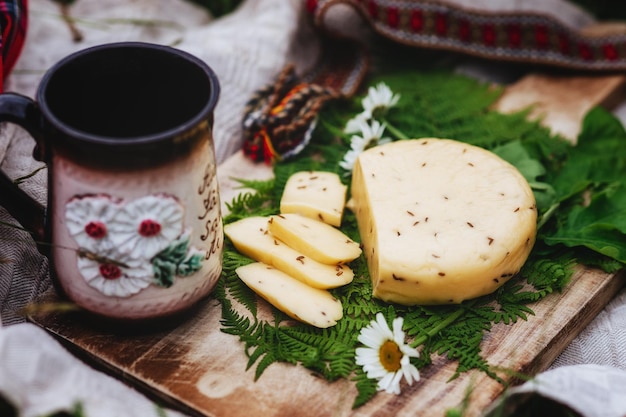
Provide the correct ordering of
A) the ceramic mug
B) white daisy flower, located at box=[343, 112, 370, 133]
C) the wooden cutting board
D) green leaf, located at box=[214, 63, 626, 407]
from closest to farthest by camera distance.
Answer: the ceramic mug → the wooden cutting board → green leaf, located at box=[214, 63, 626, 407] → white daisy flower, located at box=[343, 112, 370, 133]

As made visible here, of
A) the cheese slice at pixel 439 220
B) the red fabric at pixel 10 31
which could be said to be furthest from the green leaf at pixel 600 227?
the red fabric at pixel 10 31

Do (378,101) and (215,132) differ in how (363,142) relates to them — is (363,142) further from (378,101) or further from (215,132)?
(215,132)

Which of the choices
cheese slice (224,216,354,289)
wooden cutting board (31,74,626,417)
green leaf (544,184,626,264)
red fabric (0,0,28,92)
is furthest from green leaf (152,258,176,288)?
green leaf (544,184,626,264)

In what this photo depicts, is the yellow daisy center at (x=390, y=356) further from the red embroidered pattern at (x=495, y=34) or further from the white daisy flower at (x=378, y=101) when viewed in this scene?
the red embroidered pattern at (x=495, y=34)

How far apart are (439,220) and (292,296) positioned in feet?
1.24

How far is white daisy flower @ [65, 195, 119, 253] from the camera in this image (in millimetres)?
1271

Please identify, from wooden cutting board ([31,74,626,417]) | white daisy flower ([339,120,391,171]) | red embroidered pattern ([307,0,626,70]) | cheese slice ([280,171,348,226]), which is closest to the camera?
wooden cutting board ([31,74,626,417])

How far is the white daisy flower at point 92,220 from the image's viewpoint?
1.27 metres

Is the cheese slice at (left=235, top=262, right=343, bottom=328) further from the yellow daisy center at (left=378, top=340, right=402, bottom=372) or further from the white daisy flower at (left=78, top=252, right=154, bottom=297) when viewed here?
the white daisy flower at (left=78, top=252, right=154, bottom=297)

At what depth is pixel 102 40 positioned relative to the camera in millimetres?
2434

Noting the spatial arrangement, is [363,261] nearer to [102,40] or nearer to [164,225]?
[164,225]

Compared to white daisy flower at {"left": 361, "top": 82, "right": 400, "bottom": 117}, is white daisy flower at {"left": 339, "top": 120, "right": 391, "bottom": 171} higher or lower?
lower

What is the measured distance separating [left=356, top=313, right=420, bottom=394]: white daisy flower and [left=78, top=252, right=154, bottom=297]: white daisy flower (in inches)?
18.2

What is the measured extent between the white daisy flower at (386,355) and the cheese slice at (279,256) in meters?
0.15
